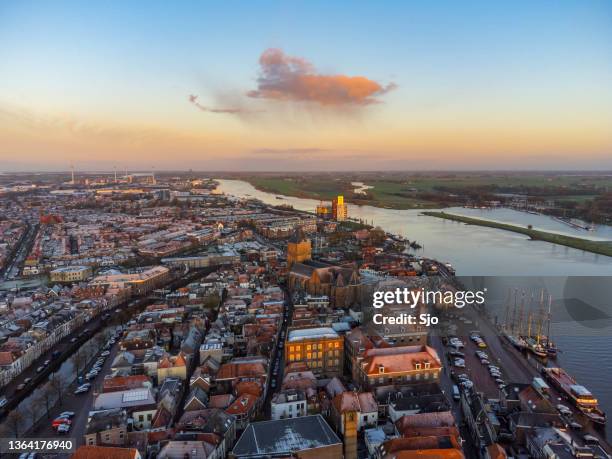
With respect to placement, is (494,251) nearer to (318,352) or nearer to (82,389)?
(318,352)

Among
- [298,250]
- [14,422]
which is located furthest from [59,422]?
[298,250]

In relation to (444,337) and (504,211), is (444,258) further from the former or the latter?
(504,211)

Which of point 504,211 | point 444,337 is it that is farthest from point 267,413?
point 504,211

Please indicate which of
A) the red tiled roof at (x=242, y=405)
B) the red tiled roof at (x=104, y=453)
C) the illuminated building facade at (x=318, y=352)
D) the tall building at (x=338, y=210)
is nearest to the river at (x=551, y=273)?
the tall building at (x=338, y=210)

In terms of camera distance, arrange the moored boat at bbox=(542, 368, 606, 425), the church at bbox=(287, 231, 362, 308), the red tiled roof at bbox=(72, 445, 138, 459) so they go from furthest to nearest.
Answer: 1. the church at bbox=(287, 231, 362, 308)
2. the moored boat at bbox=(542, 368, 606, 425)
3. the red tiled roof at bbox=(72, 445, 138, 459)

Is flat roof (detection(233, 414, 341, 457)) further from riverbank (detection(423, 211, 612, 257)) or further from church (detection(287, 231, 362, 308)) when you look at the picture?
riverbank (detection(423, 211, 612, 257))

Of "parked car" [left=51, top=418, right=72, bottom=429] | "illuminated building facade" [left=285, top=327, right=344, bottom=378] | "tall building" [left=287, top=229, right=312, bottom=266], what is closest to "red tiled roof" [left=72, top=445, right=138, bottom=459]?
"parked car" [left=51, top=418, right=72, bottom=429]

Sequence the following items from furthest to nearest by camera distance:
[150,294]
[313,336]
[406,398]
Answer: [150,294] → [313,336] → [406,398]
